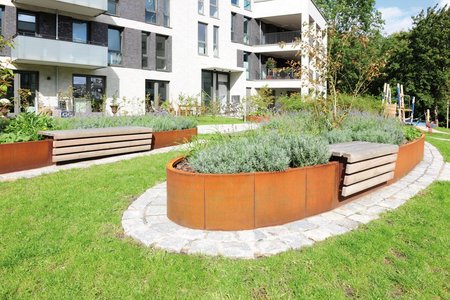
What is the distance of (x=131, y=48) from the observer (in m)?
21.6

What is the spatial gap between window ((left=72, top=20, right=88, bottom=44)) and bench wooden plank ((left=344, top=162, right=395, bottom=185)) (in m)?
18.3

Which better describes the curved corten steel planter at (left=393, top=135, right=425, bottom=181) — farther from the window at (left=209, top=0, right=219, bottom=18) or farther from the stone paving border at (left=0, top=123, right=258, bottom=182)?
the window at (left=209, top=0, right=219, bottom=18)

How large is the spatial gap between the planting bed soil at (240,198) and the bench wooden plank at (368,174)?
1.61 feet

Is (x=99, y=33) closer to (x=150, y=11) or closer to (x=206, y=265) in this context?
(x=150, y=11)

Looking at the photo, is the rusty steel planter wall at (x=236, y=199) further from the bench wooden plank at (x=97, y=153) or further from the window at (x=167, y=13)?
the window at (x=167, y=13)

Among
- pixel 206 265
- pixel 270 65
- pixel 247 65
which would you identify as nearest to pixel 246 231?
pixel 206 265

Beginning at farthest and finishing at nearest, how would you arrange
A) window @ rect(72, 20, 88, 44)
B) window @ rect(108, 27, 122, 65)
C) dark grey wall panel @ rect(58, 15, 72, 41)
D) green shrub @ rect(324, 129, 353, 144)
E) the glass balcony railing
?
the glass balcony railing < window @ rect(108, 27, 122, 65) < window @ rect(72, 20, 88, 44) < dark grey wall panel @ rect(58, 15, 72, 41) < green shrub @ rect(324, 129, 353, 144)

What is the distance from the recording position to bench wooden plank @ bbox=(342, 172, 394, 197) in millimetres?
4418

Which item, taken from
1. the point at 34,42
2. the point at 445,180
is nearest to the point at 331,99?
the point at 445,180

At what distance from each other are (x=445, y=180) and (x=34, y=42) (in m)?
17.4

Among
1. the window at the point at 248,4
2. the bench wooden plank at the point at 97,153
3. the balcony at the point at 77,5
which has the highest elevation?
the window at the point at 248,4

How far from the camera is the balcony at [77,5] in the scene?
17.0 metres

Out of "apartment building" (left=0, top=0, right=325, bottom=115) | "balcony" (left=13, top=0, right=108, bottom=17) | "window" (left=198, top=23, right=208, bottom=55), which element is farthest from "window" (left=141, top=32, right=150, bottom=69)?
"window" (left=198, top=23, right=208, bottom=55)

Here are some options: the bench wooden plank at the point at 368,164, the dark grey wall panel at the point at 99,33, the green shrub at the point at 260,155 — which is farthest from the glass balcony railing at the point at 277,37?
the green shrub at the point at 260,155
